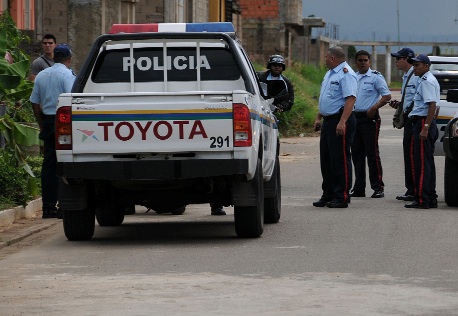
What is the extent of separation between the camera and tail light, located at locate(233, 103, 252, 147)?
40.3 ft

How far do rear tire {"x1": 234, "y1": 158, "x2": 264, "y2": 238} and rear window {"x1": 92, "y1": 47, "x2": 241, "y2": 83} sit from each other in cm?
126

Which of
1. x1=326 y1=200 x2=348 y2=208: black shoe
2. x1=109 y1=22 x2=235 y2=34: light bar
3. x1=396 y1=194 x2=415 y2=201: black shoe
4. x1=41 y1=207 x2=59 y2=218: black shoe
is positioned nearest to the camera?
x1=109 y1=22 x2=235 y2=34: light bar

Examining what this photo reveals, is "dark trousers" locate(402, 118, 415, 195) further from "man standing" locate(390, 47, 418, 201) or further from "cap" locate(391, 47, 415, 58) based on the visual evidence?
"cap" locate(391, 47, 415, 58)

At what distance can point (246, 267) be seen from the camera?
35.6 feet

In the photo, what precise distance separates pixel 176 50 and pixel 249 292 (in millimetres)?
4586

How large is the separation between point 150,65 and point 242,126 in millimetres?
1610

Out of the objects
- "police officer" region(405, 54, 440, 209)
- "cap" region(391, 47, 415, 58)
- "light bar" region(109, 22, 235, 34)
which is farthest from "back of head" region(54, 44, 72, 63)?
"cap" region(391, 47, 415, 58)

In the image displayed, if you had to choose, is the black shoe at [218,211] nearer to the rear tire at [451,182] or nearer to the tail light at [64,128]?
the rear tire at [451,182]

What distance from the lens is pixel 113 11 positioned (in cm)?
3178

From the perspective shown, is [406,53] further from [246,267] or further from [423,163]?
[246,267]

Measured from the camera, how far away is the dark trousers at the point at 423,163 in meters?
16.3

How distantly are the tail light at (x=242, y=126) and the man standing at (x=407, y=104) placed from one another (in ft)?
16.2

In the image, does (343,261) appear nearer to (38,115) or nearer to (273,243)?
(273,243)

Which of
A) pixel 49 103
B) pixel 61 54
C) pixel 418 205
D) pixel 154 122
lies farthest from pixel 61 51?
pixel 418 205
